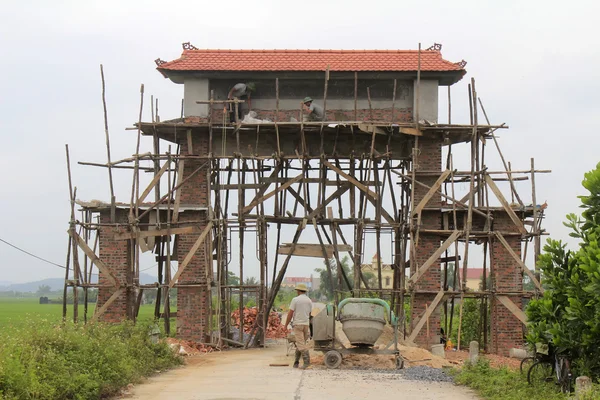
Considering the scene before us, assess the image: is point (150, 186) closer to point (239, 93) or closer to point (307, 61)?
point (239, 93)

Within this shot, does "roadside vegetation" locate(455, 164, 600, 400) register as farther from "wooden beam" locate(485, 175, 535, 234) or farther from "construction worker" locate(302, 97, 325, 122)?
"construction worker" locate(302, 97, 325, 122)

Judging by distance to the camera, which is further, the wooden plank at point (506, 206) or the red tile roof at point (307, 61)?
the red tile roof at point (307, 61)

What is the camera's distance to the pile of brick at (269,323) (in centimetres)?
3114

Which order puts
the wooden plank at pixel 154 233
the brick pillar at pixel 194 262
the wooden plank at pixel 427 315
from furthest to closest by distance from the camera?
the brick pillar at pixel 194 262 → the wooden plank at pixel 154 233 → the wooden plank at pixel 427 315

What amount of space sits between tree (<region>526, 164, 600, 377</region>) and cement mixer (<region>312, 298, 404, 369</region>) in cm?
423

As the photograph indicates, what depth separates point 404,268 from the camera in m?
25.3

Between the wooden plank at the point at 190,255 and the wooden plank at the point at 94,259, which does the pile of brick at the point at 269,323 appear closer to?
the wooden plank at the point at 190,255

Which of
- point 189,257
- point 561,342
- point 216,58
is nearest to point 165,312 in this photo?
point 189,257

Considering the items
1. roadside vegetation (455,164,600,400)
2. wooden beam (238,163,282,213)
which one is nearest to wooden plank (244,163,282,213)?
wooden beam (238,163,282,213)

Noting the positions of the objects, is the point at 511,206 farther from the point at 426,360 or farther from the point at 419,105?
the point at 426,360

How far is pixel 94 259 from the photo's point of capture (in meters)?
24.3

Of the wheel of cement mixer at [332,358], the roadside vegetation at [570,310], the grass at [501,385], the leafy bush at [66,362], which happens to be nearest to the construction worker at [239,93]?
the wheel of cement mixer at [332,358]

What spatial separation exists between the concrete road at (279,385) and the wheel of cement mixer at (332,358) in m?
0.63

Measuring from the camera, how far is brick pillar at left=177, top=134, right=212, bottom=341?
81.7 ft
